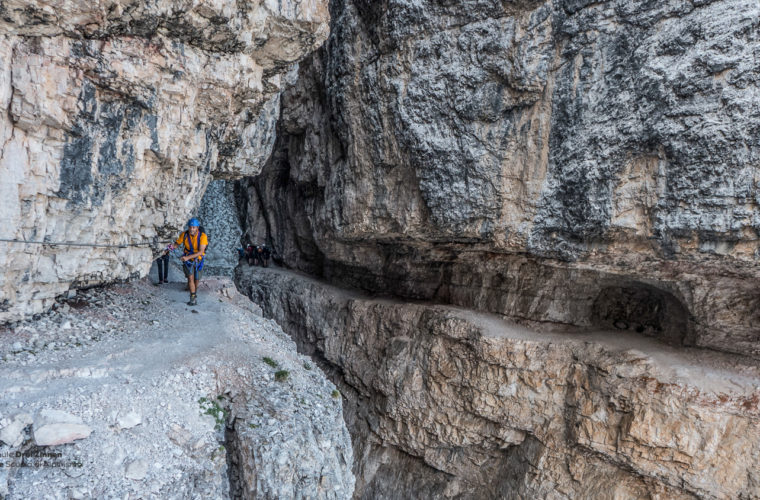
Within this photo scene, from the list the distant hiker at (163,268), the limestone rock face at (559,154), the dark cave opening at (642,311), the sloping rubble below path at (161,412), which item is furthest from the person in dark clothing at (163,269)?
the dark cave opening at (642,311)

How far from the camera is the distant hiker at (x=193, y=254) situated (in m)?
9.78

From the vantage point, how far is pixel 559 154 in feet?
28.8

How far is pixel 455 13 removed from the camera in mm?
9461

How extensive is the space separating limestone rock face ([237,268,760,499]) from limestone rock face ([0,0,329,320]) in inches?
288

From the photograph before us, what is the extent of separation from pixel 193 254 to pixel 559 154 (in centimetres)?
885

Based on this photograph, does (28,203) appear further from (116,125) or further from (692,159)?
(692,159)

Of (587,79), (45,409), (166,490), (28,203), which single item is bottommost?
(166,490)

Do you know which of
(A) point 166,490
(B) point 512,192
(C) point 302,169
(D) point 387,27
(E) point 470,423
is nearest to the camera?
(A) point 166,490

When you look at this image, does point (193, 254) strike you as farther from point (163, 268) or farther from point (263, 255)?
point (263, 255)

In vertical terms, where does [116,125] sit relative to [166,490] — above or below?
above

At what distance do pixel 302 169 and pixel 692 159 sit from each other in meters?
11.5

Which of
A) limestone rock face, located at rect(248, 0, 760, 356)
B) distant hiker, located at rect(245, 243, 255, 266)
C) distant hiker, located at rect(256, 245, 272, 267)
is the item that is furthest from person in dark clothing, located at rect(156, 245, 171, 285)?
distant hiker, located at rect(245, 243, 255, 266)

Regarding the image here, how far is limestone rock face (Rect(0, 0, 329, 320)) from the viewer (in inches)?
233

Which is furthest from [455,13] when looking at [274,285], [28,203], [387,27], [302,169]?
[274,285]
